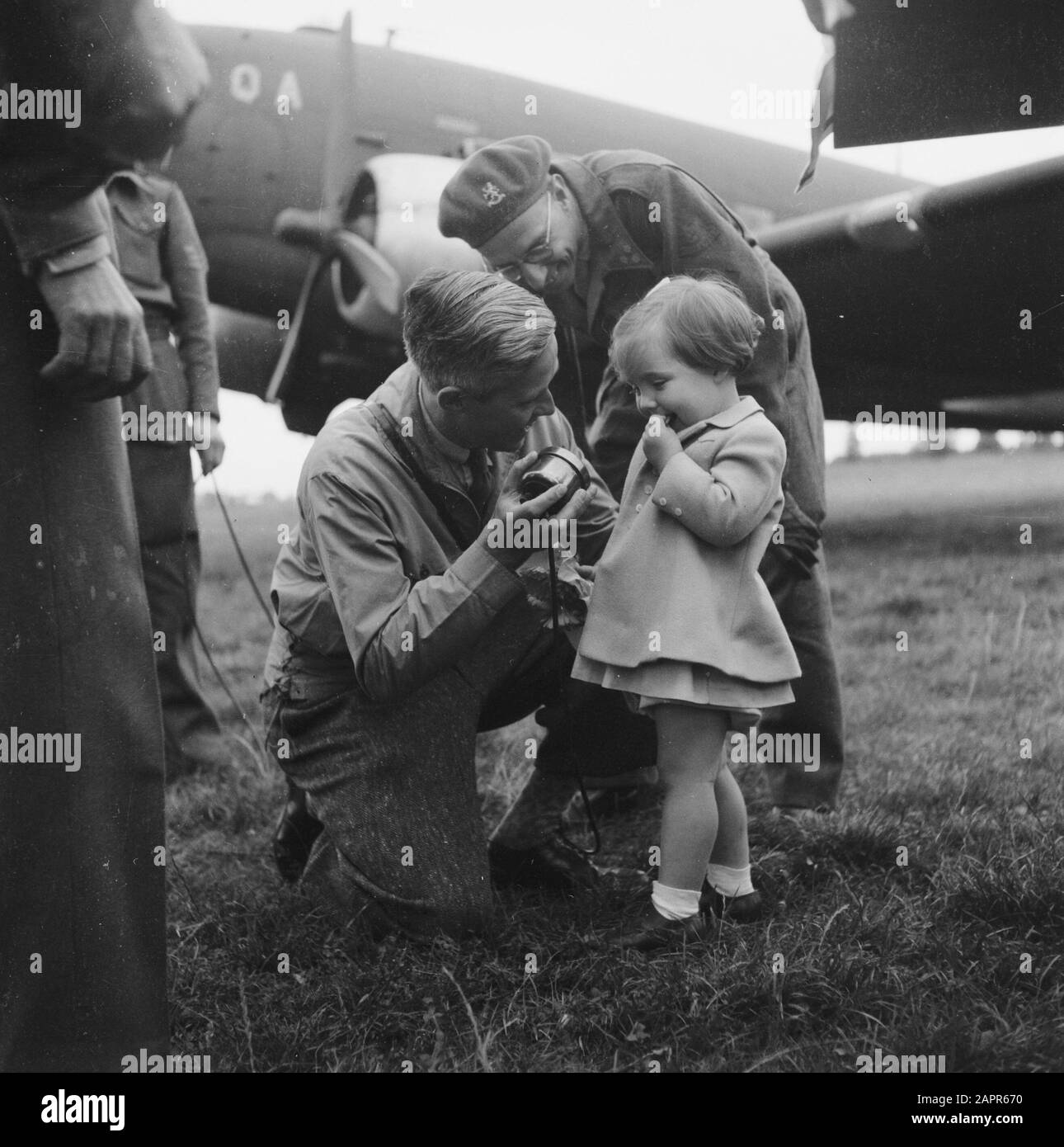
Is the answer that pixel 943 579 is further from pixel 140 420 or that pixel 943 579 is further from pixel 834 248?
pixel 140 420

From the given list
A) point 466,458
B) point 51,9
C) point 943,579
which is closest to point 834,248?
point 943,579

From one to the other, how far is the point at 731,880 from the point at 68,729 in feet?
3.89

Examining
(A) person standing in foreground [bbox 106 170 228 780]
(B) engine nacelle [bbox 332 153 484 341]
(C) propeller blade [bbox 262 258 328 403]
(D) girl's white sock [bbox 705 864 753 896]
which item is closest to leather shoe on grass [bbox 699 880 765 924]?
(D) girl's white sock [bbox 705 864 753 896]

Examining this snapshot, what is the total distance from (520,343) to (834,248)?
11.7 ft

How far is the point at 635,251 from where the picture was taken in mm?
2441

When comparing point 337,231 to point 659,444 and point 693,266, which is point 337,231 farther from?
point 659,444

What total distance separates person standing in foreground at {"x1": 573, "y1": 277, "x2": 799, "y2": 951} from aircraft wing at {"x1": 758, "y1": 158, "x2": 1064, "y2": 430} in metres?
1.21

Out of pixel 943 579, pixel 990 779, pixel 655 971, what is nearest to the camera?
pixel 655 971

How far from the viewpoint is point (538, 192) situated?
2.42 meters

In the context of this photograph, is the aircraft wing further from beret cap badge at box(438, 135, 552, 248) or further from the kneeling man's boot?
the kneeling man's boot

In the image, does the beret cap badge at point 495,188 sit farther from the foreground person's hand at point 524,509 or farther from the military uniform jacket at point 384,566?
the foreground person's hand at point 524,509

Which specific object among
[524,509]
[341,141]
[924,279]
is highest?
[341,141]

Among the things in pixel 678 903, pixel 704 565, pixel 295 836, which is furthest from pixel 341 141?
pixel 678 903
